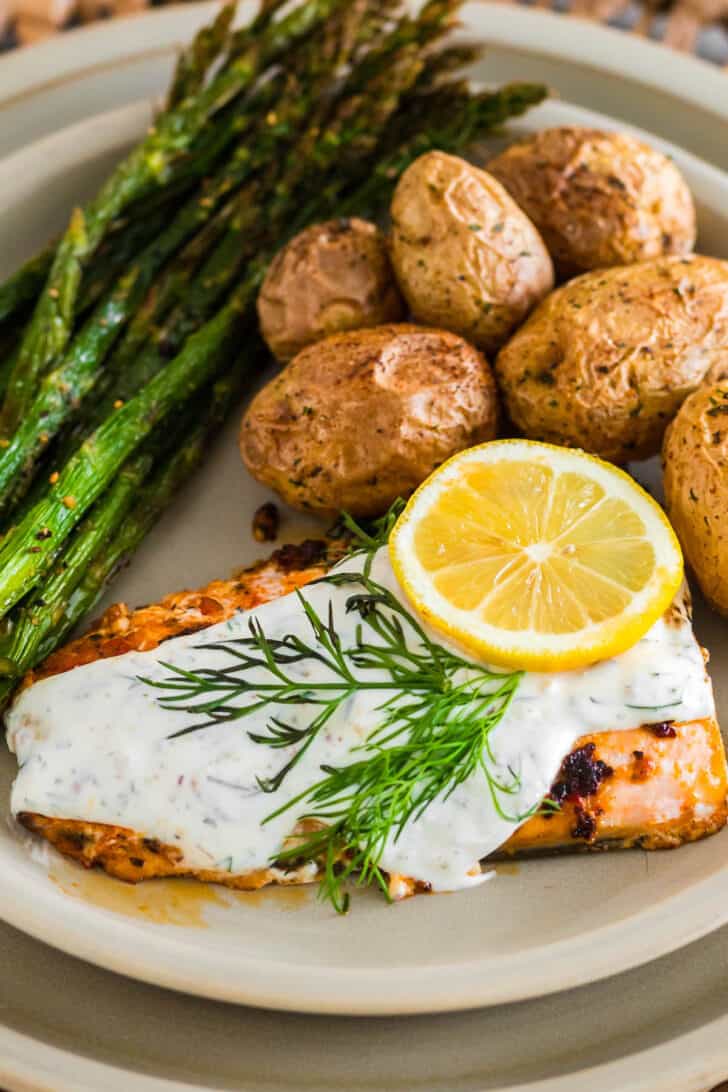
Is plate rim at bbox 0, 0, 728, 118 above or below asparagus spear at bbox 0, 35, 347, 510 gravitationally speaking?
above

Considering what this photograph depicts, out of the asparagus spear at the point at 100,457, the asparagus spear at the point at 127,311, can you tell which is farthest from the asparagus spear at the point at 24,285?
the asparagus spear at the point at 100,457

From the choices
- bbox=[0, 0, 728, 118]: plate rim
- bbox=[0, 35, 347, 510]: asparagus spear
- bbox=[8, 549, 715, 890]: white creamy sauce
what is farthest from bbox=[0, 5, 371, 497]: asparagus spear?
bbox=[8, 549, 715, 890]: white creamy sauce

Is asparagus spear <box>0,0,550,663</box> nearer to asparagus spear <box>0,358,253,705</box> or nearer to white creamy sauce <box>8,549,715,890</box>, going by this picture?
asparagus spear <box>0,358,253,705</box>

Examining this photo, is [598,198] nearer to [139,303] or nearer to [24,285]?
[139,303]

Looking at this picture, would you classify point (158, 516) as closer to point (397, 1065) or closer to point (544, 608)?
point (544, 608)

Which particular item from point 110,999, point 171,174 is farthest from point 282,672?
point 171,174

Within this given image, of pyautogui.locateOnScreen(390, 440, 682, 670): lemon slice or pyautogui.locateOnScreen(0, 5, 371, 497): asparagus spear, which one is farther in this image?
pyautogui.locateOnScreen(0, 5, 371, 497): asparagus spear
